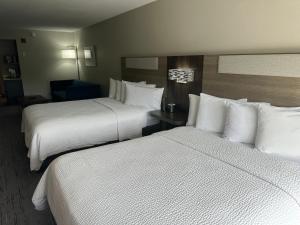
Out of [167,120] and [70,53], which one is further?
[70,53]

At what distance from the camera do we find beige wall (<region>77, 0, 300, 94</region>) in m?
1.94

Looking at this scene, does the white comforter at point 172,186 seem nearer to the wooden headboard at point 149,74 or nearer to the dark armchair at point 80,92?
the wooden headboard at point 149,74

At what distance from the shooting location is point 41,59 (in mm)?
6562

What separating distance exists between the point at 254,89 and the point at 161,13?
1.89 metres

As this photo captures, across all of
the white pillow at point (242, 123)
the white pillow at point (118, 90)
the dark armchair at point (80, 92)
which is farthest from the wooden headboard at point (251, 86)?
the dark armchair at point (80, 92)

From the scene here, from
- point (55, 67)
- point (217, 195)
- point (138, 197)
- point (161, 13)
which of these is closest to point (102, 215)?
point (138, 197)

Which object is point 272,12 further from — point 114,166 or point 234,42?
point 114,166

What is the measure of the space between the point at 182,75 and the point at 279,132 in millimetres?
1562

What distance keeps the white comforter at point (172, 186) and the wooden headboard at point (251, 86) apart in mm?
640

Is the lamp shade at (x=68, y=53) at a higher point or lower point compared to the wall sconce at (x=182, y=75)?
higher

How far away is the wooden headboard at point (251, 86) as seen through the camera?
1900 mm

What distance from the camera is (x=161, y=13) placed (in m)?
3.25

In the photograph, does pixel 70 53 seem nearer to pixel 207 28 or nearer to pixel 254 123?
pixel 207 28

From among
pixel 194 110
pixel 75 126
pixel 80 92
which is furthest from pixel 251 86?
pixel 80 92
